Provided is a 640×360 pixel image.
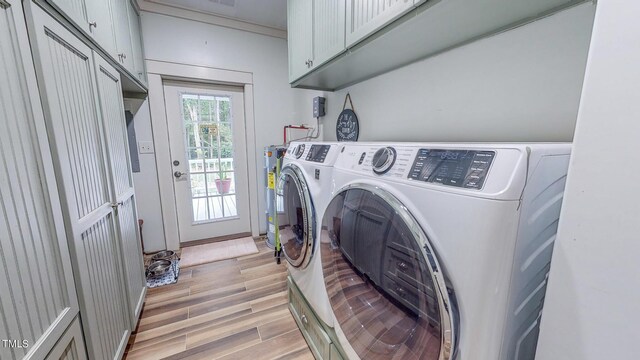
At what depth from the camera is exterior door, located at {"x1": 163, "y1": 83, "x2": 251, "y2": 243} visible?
2.64 m

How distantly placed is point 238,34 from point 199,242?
7.98ft

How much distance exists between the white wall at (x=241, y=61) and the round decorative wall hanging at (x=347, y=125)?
75 centimetres

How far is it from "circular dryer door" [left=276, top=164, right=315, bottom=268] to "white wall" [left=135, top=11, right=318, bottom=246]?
1.38 meters

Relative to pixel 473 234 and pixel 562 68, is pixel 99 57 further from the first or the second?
pixel 562 68

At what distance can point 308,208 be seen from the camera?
1167 mm

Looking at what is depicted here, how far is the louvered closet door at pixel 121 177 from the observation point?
1305mm

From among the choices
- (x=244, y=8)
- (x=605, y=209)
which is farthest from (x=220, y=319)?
(x=244, y=8)

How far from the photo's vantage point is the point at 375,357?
0.79 meters

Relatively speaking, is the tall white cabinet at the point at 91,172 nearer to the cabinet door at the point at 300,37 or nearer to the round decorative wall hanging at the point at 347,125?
the cabinet door at the point at 300,37

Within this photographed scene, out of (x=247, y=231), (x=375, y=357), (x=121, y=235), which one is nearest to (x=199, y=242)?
(x=247, y=231)

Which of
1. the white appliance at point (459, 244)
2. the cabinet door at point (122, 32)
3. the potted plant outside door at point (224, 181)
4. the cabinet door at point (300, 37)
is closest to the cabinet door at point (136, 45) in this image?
the cabinet door at point (122, 32)

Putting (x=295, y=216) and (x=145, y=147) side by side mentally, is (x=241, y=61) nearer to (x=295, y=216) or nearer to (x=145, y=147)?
(x=145, y=147)

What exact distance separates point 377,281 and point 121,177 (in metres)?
1.63

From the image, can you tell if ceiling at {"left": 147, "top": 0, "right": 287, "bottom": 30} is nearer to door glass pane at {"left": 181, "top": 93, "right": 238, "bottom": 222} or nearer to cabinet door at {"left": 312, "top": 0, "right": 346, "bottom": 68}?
door glass pane at {"left": 181, "top": 93, "right": 238, "bottom": 222}
